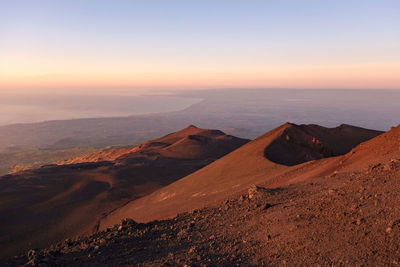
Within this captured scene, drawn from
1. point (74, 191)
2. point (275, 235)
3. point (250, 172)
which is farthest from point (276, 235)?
point (74, 191)

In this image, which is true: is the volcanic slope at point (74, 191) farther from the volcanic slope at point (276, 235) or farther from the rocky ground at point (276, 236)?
the rocky ground at point (276, 236)

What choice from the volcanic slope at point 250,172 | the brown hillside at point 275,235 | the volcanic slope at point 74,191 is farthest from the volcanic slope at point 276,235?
the volcanic slope at point 74,191

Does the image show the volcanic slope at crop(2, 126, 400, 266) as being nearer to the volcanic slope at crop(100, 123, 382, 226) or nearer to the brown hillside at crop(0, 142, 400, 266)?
the brown hillside at crop(0, 142, 400, 266)

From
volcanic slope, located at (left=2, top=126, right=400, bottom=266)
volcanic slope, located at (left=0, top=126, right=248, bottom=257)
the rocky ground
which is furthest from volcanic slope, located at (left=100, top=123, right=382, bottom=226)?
the rocky ground

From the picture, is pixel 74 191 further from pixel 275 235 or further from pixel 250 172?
pixel 275 235

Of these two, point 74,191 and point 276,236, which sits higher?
point 276,236
